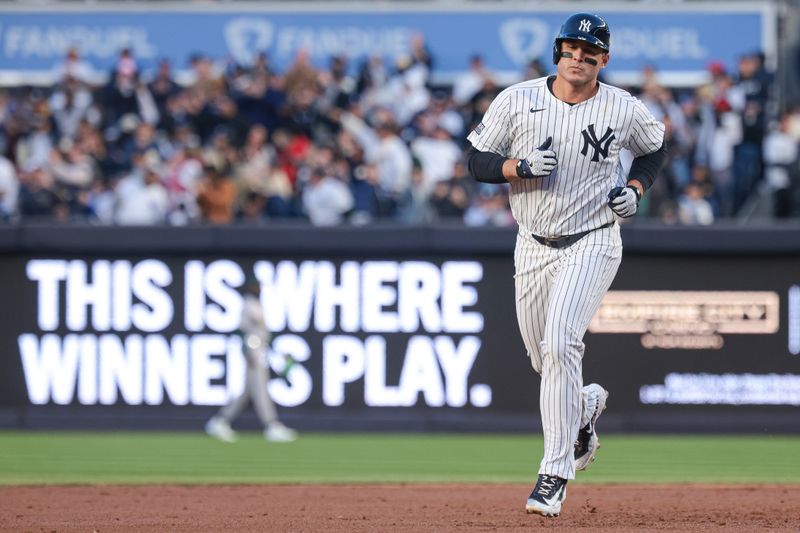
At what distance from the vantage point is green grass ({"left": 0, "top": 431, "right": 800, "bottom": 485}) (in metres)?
10.2

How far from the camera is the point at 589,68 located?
6613 millimetres

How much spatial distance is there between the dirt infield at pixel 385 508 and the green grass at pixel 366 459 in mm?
906

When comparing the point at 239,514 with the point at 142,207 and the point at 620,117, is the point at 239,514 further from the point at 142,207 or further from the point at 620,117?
the point at 142,207

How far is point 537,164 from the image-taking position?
21.2 ft

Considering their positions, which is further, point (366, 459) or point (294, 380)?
point (294, 380)

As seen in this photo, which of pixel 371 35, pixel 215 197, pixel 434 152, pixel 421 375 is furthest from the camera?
pixel 371 35

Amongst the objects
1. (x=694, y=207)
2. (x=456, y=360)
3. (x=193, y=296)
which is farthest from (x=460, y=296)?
(x=694, y=207)

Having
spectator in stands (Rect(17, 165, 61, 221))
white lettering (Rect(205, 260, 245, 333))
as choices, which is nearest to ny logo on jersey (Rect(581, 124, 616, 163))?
white lettering (Rect(205, 260, 245, 333))

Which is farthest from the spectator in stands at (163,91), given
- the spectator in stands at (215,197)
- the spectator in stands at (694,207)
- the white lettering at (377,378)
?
the spectator in stands at (694,207)

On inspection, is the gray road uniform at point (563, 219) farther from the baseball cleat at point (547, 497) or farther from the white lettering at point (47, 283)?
the white lettering at point (47, 283)

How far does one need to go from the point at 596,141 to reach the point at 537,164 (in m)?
0.38

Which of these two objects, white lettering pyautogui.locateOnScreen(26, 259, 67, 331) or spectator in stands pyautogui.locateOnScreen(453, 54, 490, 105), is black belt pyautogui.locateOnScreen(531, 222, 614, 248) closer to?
white lettering pyautogui.locateOnScreen(26, 259, 67, 331)

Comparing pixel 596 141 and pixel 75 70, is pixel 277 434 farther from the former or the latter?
pixel 596 141

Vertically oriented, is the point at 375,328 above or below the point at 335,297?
below
